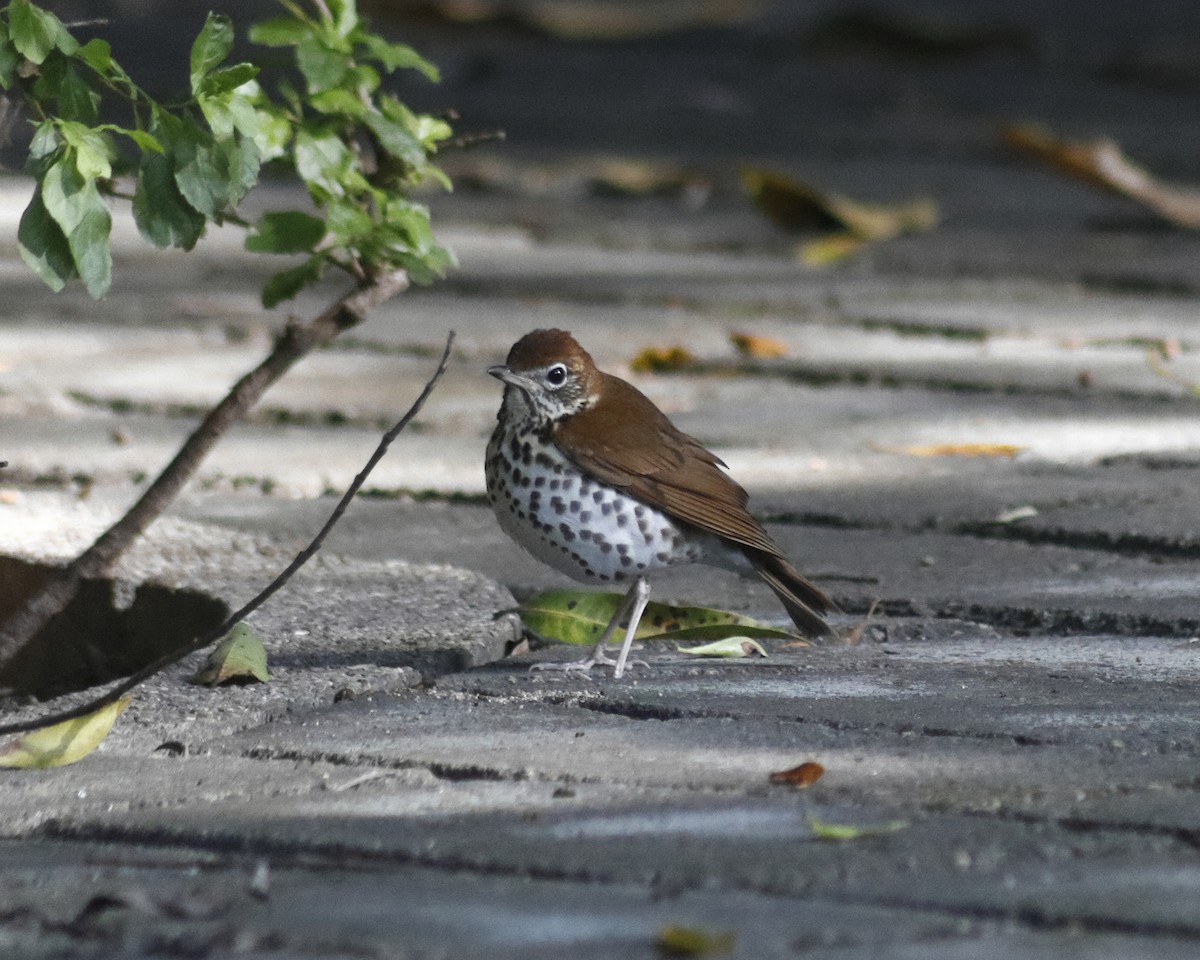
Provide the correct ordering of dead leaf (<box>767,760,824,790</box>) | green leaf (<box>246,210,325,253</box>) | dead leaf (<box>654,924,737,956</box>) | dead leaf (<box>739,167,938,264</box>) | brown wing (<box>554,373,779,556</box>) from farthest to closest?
dead leaf (<box>739,167,938,264</box>)
brown wing (<box>554,373,779,556</box>)
green leaf (<box>246,210,325,253</box>)
dead leaf (<box>767,760,824,790</box>)
dead leaf (<box>654,924,737,956</box>)

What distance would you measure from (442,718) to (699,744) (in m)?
0.39

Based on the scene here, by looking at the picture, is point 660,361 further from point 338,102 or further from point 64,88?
point 64,88

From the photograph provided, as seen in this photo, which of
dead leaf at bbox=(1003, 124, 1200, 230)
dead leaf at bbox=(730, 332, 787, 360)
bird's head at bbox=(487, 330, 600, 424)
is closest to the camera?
bird's head at bbox=(487, 330, 600, 424)

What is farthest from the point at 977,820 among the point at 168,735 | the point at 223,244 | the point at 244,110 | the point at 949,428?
the point at 223,244

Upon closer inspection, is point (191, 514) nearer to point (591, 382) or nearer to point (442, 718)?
point (591, 382)

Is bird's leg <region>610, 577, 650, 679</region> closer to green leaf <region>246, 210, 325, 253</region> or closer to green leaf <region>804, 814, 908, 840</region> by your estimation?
green leaf <region>246, 210, 325, 253</region>

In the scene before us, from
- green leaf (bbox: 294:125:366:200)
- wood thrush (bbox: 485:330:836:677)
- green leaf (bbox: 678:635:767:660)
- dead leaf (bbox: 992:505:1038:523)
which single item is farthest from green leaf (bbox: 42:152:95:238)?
dead leaf (bbox: 992:505:1038:523)

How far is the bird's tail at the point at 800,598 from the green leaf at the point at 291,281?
0.88 metres

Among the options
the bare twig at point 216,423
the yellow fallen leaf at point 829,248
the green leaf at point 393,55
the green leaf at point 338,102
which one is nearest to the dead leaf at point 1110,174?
the yellow fallen leaf at point 829,248

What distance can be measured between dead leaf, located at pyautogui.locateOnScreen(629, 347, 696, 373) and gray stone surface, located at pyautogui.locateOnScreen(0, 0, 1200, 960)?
0.05 meters

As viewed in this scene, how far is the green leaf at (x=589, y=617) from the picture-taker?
354 cm

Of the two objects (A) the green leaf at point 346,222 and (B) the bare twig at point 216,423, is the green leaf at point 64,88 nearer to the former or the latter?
(A) the green leaf at point 346,222

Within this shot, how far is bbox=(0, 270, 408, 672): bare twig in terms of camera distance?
10.9 feet

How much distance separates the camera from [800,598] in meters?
3.44
